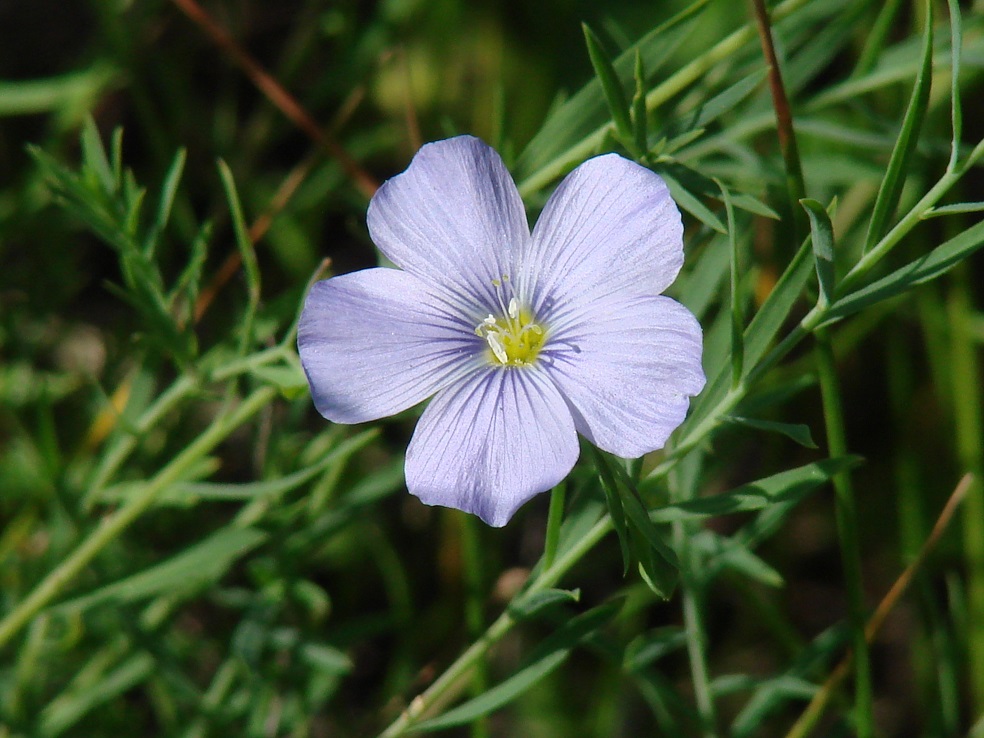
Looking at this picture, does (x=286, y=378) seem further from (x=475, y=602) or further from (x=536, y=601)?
(x=475, y=602)

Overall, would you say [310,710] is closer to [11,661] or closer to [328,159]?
[11,661]

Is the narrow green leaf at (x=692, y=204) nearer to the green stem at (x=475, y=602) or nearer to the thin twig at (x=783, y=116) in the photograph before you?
the thin twig at (x=783, y=116)

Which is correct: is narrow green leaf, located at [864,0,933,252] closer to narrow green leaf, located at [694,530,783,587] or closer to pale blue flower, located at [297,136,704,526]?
pale blue flower, located at [297,136,704,526]

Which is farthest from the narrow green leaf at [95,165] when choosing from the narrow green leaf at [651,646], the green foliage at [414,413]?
the narrow green leaf at [651,646]

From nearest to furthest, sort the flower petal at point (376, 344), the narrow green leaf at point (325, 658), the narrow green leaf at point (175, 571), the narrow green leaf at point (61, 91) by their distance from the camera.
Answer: the flower petal at point (376, 344) < the narrow green leaf at point (175, 571) < the narrow green leaf at point (325, 658) < the narrow green leaf at point (61, 91)

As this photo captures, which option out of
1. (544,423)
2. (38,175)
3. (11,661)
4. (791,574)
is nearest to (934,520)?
(791,574)

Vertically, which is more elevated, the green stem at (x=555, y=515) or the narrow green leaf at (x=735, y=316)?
the narrow green leaf at (x=735, y=316)

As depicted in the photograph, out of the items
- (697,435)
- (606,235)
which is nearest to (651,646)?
(697,435)
